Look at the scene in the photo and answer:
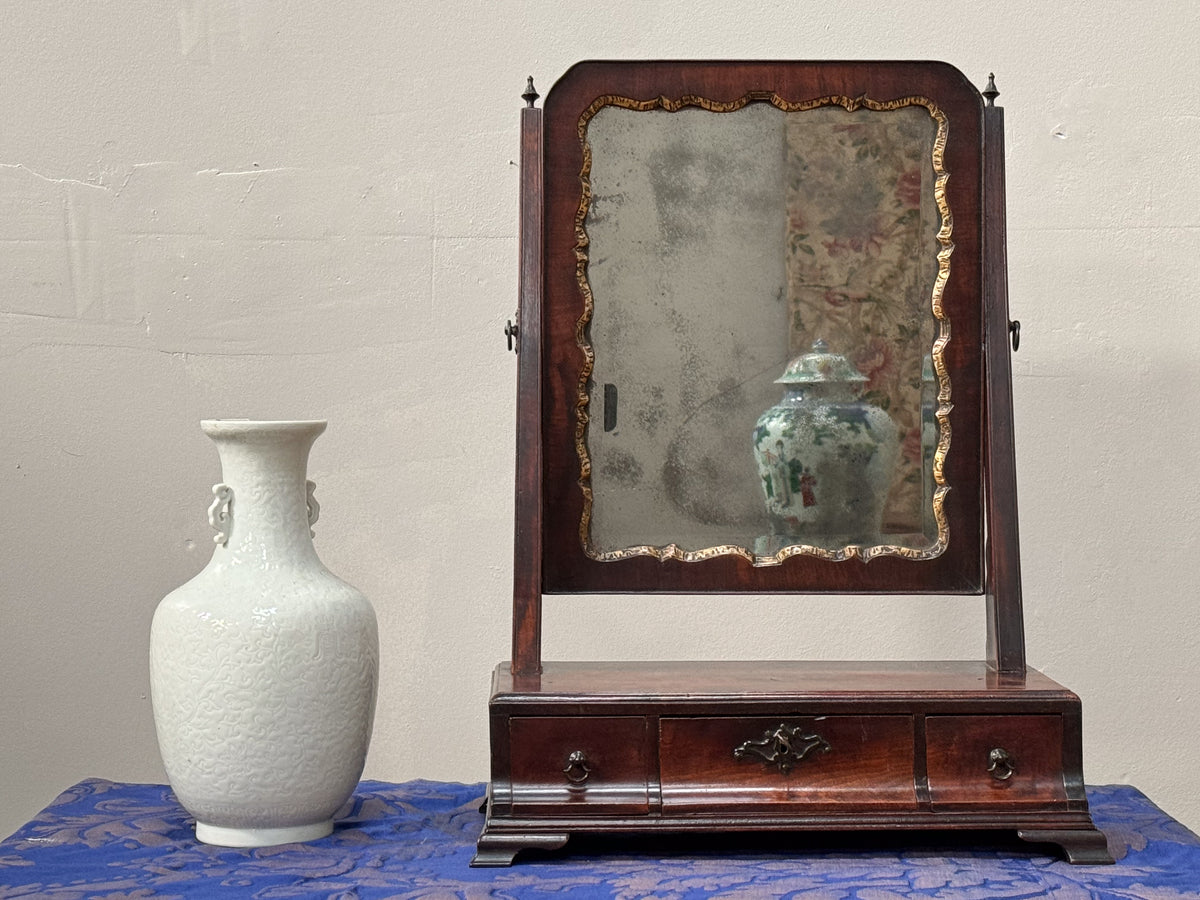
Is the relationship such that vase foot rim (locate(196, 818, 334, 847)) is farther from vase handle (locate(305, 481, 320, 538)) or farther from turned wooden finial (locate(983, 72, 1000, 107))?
turned wooden finial (locate(983, 72, 1000, 107))

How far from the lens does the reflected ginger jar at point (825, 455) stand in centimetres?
148

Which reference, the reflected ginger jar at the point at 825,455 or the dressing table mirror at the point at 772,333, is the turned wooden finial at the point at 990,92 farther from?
the reflected ginger jar at the point at 825,455

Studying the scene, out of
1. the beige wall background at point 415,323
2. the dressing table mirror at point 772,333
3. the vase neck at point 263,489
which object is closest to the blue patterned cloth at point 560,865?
the dressing table mirror at point 772,333

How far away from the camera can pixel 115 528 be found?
187cm

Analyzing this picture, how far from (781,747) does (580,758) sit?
0.20 metres

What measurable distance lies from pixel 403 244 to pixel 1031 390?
89 cm

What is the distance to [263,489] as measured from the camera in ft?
4.60

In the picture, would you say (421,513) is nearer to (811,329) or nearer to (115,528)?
(115,528)

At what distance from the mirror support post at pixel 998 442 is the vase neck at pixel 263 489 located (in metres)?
0.73

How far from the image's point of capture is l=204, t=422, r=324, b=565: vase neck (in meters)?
1.39

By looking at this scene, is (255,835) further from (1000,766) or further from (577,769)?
(1000,766)

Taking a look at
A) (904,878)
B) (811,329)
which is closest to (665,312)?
(811,329)

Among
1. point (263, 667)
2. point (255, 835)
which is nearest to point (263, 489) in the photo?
point (263, 667)

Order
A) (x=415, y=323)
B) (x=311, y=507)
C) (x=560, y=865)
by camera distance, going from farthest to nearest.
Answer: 1. (x=415, y=323)
2. (x=311, y=507)
3. (x=560, y=865)
